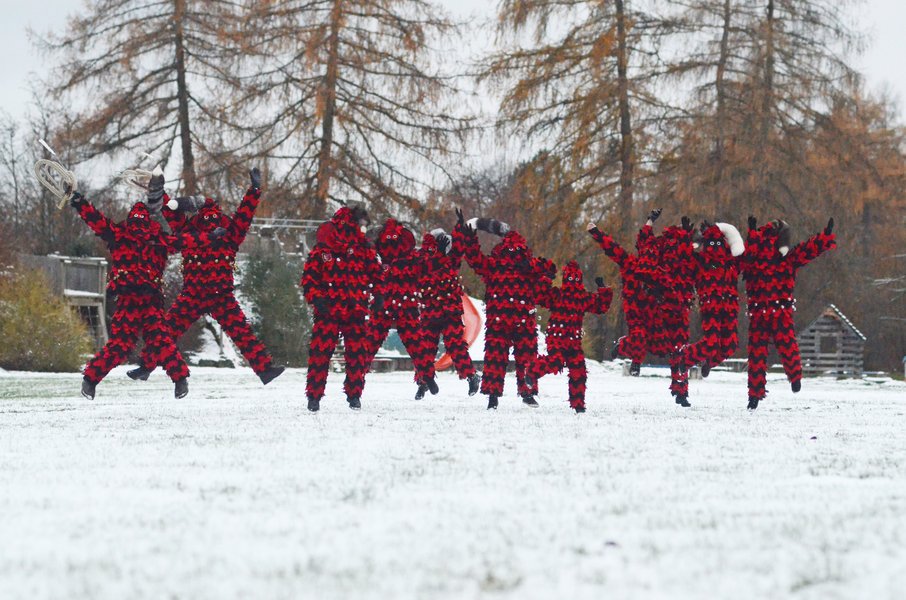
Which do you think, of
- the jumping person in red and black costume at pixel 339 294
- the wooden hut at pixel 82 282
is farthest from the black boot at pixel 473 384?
the wooden hut at pixel 82 282

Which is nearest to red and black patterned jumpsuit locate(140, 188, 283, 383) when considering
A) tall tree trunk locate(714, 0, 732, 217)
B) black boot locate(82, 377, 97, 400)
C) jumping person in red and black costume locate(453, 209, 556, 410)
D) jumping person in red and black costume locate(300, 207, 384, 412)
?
black boot locate(82, 377, 97, 400)

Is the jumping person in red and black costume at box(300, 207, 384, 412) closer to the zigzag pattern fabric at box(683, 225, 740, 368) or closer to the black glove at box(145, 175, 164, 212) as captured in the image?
the black glove at box(145, 175, 164, 212)

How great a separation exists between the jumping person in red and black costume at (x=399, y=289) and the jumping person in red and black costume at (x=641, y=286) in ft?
6.56

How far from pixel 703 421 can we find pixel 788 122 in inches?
773

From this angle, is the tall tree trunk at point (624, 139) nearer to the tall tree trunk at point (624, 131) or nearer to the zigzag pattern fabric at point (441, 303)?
the tall tree trunk at point (624, 131)

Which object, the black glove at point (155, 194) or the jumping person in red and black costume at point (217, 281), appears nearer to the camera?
the black glove at point (155, 194)

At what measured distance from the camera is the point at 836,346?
89.0 ft

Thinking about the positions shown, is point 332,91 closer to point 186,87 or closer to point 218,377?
point 186,87

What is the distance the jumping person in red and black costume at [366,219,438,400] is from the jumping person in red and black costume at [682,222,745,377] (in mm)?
2861

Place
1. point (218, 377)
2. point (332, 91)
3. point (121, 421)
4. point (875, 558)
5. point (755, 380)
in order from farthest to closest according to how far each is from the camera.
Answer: point (332, 91) < point (218, 377) < point (755, 380) < point (121, 421) < point (875, 558)

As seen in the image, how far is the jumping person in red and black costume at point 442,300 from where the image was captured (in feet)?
41.1

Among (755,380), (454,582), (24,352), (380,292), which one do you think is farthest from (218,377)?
(454,582)

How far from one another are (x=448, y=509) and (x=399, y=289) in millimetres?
7353

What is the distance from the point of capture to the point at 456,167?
103 ft
